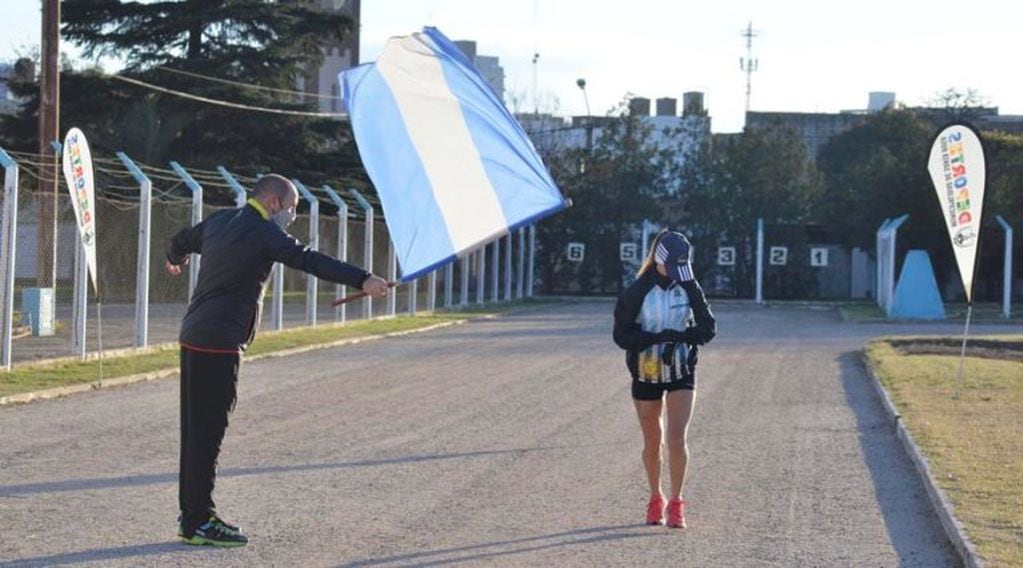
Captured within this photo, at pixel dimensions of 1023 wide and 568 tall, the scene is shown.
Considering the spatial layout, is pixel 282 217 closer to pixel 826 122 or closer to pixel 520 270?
pixel 520 270

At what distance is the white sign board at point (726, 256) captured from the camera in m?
58.5

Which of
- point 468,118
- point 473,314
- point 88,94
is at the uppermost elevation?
point 88,94

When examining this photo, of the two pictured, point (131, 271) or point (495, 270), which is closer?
point (131, 271)

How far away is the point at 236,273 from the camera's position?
8609 mm

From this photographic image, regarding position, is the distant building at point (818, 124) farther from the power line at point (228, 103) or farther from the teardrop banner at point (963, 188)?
the teardrop banner at point (963, 188)

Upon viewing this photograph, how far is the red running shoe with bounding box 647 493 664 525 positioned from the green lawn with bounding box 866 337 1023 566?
190 centimetres

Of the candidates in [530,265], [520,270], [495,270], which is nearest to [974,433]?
[495,270]

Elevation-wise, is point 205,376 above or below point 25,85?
below

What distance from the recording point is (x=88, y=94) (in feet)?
152

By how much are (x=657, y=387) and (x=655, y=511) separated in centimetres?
83

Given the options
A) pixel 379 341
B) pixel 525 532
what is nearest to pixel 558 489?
pixel 525 532

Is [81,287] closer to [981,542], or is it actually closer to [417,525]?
[417,525]

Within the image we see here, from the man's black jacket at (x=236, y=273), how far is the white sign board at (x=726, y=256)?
5074 centimetres

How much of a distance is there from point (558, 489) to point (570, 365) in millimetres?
12266
